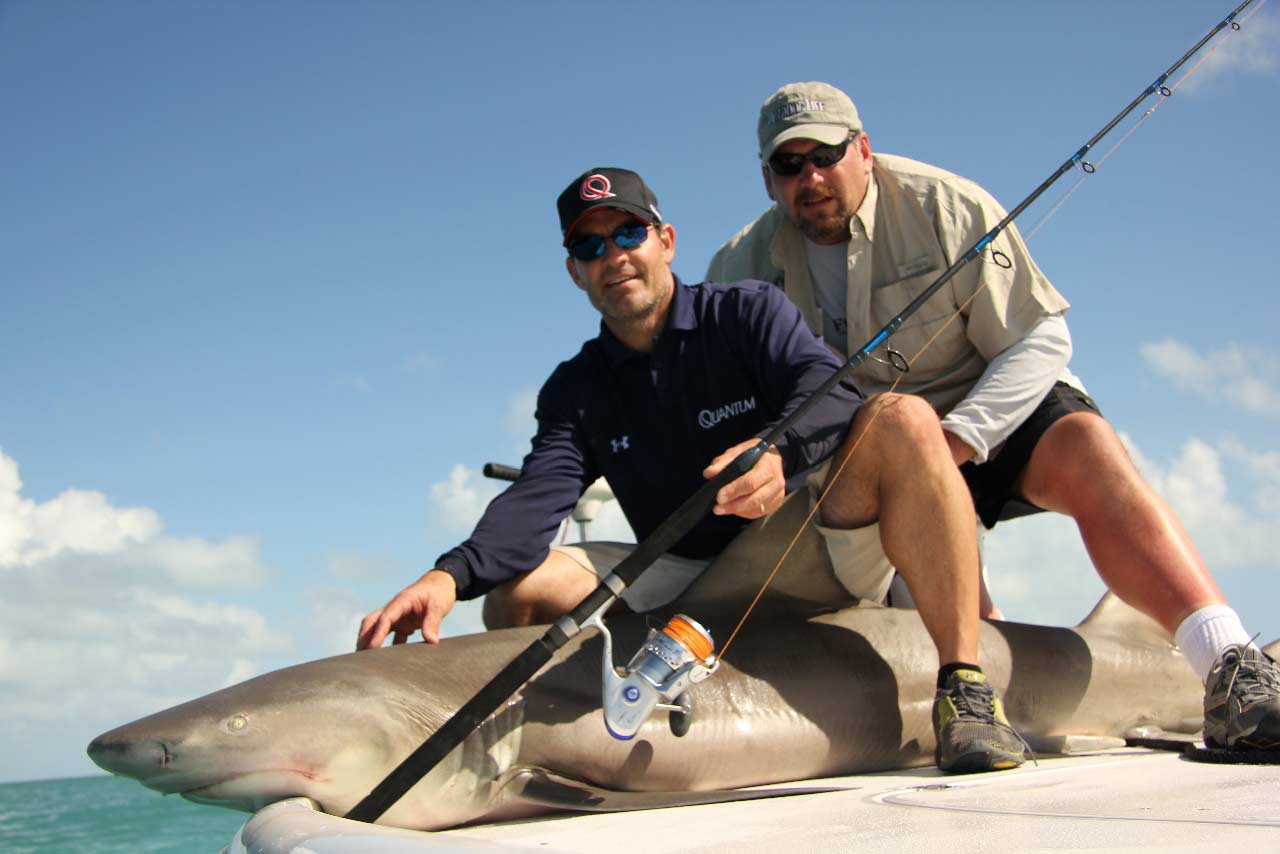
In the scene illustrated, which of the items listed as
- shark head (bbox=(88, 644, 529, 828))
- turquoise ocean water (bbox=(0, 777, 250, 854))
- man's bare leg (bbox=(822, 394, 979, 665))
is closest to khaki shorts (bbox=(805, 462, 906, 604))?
man's bare leg (bbox=(822, 394, 979, 665))

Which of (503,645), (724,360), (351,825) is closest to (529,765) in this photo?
(503,645)

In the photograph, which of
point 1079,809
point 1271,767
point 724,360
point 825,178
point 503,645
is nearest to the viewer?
point 1079,809

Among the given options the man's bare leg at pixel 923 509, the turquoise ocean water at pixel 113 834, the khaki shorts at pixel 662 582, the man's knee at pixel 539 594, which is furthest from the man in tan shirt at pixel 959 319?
the turquoise ocean water at pixel 113 834

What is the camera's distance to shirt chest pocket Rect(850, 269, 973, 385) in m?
3.85

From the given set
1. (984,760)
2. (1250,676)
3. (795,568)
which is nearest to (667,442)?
(795,568)

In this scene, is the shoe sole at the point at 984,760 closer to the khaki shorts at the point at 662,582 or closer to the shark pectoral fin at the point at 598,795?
the shark pectoral fin at the point at 598,795

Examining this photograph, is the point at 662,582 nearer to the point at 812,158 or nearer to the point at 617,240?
the point at 617,240

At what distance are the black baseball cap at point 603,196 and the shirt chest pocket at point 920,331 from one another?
3.14ft

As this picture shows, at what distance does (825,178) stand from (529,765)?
229 centimetres

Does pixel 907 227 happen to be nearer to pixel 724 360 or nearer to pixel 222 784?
pixel 724 360

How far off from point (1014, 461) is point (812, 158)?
1.26m

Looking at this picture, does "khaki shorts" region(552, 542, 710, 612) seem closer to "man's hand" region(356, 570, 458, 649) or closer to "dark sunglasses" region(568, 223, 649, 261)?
"man's hand" region(356, 570, 458, 649)

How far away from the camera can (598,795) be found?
259 centimetres

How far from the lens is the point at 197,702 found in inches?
103
